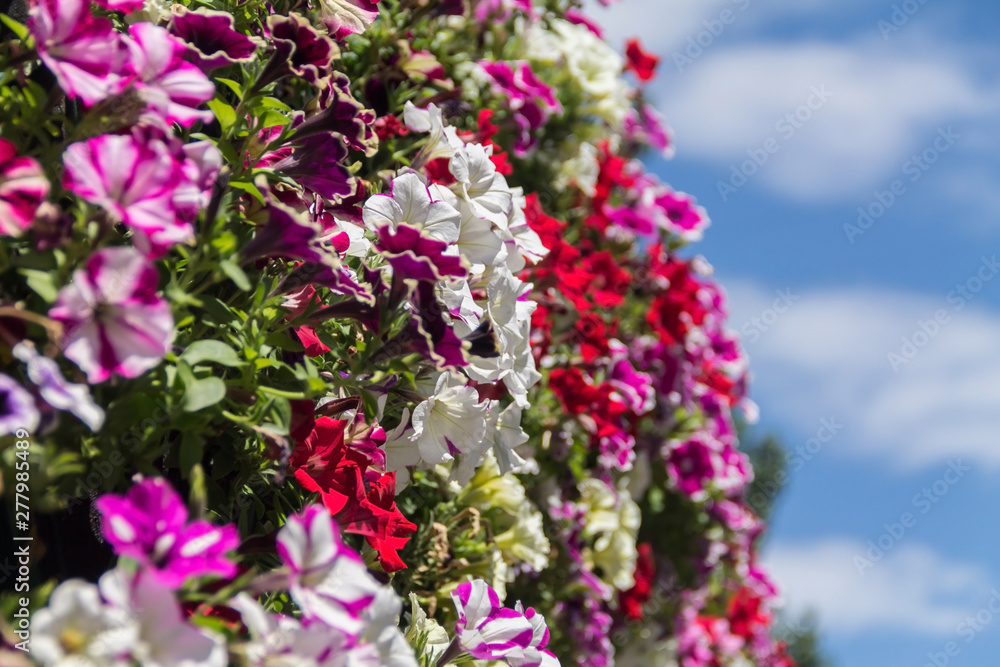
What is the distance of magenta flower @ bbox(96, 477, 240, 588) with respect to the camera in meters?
0.80

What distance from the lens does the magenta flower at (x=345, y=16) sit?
154 centimetres

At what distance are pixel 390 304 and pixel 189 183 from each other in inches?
14.2

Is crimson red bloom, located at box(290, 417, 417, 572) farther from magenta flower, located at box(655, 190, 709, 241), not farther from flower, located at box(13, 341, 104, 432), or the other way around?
magenta flower, located at box(655, 190, 709, 241)

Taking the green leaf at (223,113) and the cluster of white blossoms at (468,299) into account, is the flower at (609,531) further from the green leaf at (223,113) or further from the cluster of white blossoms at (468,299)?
the green leaf at (223,113)

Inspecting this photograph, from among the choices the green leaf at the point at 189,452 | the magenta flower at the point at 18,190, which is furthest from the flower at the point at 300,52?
the green leaf at the point at 189,452

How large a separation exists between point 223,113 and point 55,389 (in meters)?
0.60

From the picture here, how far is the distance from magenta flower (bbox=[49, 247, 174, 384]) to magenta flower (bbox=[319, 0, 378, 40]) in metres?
0.81

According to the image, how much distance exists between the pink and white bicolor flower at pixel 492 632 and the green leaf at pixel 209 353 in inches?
21.3

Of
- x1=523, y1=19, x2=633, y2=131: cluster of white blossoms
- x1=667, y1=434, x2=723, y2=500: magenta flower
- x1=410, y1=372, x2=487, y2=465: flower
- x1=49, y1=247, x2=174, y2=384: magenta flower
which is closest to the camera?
x1=49, y1=247, x2=174, y2=384: magenta flower

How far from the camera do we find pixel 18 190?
889 millimetres

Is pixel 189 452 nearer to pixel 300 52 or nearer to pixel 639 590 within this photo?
pixel 300 52

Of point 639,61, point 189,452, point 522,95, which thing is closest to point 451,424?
point 189,452

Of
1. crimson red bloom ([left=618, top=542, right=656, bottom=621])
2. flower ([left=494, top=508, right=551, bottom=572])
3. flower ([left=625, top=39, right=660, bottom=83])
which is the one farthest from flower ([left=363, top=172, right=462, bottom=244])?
flower ([left=625, top=39, right=660, bottom=83])

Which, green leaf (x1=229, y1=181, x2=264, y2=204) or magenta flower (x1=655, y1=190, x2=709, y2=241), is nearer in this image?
green leaf (x1=229, y1=181, x2=264, y2=204)
